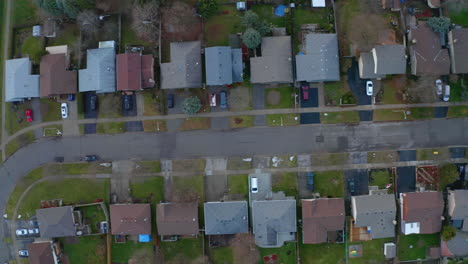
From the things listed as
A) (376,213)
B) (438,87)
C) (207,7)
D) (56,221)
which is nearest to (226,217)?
(376,213)

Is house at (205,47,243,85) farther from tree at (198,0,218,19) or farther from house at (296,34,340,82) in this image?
house at (296,34,340,82)

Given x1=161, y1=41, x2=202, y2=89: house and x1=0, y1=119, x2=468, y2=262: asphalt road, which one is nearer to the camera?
x1=161, y1=41, x2=202, y2=89: house

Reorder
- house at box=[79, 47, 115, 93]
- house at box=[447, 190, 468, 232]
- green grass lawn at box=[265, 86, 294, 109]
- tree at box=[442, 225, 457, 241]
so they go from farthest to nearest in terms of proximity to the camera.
Result: green grass lawn at box=[265, 86, 294, 109], house at box=[79, 47, 115, 93], house at box=[447, 190, 468, 232], tree at box=[442, 225, 457, 241]

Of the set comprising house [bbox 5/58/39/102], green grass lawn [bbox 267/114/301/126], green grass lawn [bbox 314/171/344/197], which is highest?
house [bbox 5/58/39/102]

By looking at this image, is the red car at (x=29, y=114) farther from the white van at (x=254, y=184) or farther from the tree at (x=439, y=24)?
the tree at (x=439, y=24)

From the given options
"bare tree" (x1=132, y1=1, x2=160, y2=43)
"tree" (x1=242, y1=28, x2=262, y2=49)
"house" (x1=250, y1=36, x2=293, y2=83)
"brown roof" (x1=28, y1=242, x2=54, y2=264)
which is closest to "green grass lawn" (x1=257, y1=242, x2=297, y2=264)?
"house" (x1=250, y1=36, x2=293, y2=83)

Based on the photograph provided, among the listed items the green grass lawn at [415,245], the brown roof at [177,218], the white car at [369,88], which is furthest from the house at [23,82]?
the green grass lawn at [415,245]
